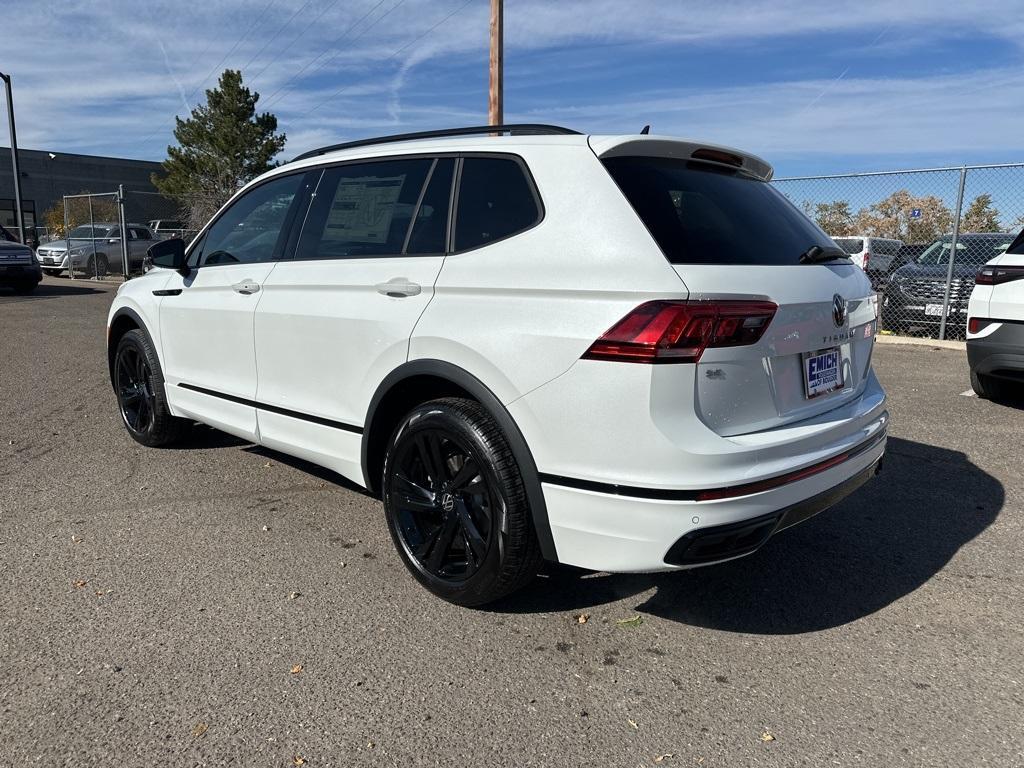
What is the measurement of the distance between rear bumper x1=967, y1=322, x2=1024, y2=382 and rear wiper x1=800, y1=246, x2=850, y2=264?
369 cm

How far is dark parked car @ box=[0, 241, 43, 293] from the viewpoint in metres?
16.2

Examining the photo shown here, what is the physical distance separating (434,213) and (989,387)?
5.86m

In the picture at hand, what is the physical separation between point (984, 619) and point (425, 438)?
2306 millimetres

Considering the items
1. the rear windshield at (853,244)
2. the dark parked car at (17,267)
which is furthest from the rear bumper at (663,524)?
the dark parked car at (17,267)

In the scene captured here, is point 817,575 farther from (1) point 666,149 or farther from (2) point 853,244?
(2) point 853,244

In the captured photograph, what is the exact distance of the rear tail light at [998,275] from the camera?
5.85 metres

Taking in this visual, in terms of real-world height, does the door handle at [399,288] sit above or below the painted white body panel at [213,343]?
above

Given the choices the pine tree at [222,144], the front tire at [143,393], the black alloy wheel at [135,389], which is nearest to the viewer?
the front tire at [143,393]

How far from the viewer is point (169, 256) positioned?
458cm

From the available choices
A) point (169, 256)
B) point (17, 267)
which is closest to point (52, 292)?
point (17, 267)

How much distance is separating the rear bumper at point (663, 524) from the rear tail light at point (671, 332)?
457 millimetres

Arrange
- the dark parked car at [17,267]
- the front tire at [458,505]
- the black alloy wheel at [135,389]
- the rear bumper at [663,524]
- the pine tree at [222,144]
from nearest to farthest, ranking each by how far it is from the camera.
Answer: the rear bumper at [663,524]
the front tire at [458,505]
the black alloy wheel at [135,389]
the dark parked car at [17,267]
the pine tree at [222,144]

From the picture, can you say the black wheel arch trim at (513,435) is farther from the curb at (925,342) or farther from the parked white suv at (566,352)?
the curb at (925,342)

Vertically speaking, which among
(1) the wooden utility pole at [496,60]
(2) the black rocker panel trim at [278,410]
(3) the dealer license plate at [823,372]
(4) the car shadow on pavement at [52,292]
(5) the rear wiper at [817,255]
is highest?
(1) the wooden utility pole at [496,60]
